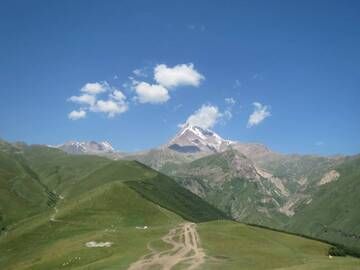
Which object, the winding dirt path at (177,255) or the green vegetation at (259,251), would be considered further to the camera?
the winding dirt path at (177,255)

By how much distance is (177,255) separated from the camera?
106 m

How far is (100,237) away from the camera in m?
136

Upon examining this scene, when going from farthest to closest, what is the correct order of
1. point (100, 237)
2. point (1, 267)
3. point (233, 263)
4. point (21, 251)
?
point (21, 251) → point (1, 267) → point (100, 237) → point (233, 263)

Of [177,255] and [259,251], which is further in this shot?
[259,251]

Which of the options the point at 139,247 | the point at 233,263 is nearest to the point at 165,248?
the point at 139,247

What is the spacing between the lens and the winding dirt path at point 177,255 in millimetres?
95312

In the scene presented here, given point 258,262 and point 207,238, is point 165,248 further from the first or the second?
point 258,262

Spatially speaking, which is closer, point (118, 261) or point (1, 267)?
point (118, 261)

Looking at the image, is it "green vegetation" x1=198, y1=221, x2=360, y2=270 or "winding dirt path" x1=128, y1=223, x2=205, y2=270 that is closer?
"green vegetation" x1=198, y1=221, x2=360, y2=270

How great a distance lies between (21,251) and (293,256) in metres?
113

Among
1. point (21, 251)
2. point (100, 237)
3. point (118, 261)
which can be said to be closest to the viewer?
point (118, 261)

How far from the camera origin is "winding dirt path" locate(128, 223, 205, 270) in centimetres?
9531

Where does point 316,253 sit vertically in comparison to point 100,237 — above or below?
below

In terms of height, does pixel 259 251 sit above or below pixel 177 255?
below
